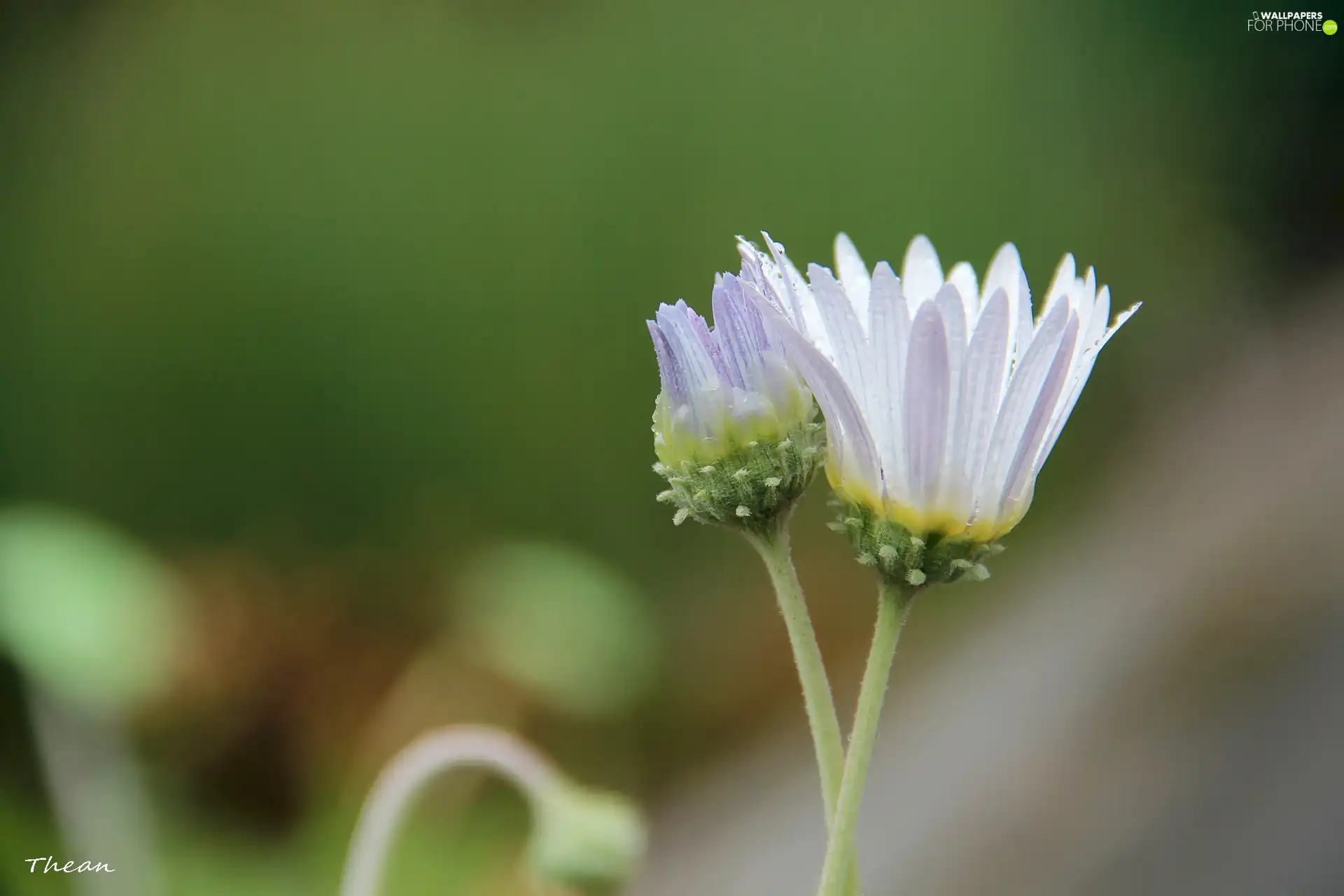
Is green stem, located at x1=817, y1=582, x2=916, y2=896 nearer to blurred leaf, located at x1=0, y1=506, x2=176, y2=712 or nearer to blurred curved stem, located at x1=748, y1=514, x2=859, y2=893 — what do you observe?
blurred curved stem, located at x1=748, y1=514, x2=859, y2=893

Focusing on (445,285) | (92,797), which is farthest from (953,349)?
(445,285)

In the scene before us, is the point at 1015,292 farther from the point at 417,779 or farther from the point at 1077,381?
the point at 417,779

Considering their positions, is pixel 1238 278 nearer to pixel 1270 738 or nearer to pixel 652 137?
pixel 1270 738

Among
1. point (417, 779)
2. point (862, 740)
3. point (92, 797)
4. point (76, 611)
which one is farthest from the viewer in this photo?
point (92, 797)

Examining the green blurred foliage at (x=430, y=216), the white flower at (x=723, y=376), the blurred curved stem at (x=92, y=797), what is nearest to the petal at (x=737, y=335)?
the white flower at (x=723, y=376)

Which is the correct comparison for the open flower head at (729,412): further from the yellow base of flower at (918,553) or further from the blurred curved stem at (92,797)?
the blurred curved stem at (92,797)

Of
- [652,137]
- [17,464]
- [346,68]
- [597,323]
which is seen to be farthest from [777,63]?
[17,464]
